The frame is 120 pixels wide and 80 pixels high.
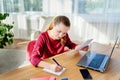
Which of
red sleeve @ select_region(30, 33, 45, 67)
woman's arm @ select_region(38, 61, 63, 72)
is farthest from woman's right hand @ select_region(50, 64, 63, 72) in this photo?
red sleeve @ select_region(30, 33, 45, 67)

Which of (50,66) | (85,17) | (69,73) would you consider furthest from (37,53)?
(85,17)

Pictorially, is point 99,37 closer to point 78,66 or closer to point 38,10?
point 38,10

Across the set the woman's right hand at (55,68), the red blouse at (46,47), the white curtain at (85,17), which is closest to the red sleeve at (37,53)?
the red blouse at (46,47)

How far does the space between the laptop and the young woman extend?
0.29 m

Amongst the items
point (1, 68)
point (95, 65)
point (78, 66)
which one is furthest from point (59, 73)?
point (1, 68)

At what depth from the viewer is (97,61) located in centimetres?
138

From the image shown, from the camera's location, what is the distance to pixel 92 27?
3838 mm

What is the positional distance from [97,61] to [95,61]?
2 cm

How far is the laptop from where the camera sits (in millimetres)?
1276

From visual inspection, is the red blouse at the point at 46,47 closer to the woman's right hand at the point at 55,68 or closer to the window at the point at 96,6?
the woman's right hand at the point at 55,68

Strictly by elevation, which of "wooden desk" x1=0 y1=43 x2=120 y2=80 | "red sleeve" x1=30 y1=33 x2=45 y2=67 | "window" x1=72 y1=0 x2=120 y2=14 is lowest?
"wooden desk" x1=0 y1=43 x2=120 y2=80

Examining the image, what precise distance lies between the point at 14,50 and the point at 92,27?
6.12ft

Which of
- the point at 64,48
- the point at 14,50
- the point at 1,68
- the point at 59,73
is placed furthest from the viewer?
the point at 14,50

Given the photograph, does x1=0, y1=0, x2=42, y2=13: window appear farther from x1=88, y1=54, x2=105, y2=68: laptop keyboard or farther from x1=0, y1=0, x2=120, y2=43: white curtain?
x1=88, y1=54, x2=105, y2=68: laptop keyboard
